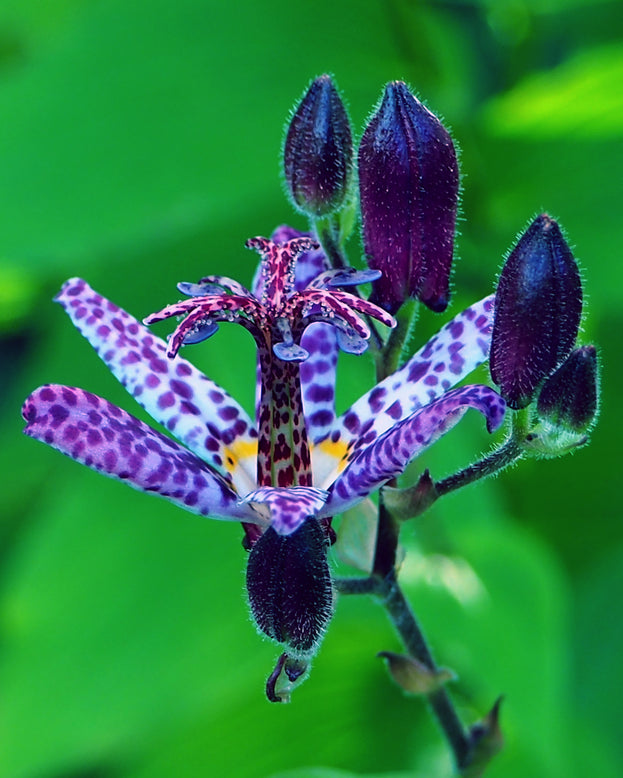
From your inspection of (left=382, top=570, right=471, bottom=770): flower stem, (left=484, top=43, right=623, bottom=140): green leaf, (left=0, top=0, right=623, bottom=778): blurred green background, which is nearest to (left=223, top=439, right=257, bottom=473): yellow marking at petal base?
(left=382, top=570, right=471, bottom=770): flower stem

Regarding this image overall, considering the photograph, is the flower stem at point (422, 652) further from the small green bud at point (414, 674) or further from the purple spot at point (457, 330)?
the purple spot at point (457, 330)

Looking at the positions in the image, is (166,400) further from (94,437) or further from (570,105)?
(570,105)

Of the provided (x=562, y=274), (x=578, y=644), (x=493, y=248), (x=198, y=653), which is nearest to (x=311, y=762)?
(x=198, y=653)

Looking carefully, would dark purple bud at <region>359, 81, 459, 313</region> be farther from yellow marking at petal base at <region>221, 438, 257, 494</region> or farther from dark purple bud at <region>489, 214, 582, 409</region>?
yellow marking at petal base at <region>221, 438, 257, 494</region>

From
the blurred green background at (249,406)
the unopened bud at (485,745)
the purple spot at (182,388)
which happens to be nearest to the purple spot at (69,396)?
the purple spot at (182,388)

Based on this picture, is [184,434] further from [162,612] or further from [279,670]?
[162,612]

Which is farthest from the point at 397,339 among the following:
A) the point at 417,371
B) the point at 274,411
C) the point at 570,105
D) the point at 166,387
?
the point at 570,105
